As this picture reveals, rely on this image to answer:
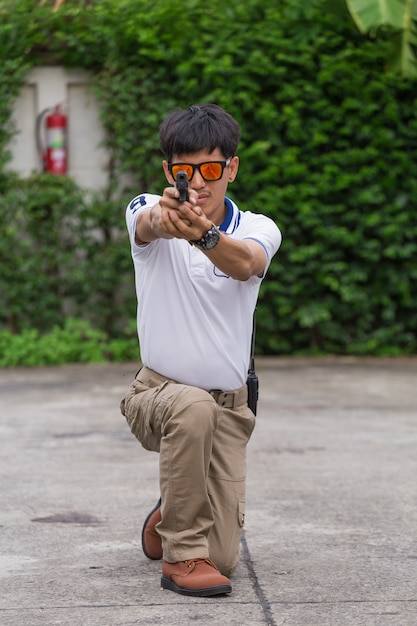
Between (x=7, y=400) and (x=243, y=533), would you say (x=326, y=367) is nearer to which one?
(x=7, y=400)

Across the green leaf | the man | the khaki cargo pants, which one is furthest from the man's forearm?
the green leaf

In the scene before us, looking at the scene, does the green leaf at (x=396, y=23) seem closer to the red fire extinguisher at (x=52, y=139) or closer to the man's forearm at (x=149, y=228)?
the red fire extinguisher at (x=52, y=139)

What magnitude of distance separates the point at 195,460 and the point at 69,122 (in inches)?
265

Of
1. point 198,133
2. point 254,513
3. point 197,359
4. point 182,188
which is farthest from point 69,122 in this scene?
point 182,188

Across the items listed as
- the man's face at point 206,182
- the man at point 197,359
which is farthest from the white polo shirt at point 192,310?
the man's face at point 206,182

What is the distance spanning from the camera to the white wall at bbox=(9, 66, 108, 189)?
9875 millimetres

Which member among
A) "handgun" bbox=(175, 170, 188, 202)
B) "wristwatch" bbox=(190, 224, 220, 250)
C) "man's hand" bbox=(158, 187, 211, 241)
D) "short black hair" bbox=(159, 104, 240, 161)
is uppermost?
"short black hair" bbox=(159, 104, 240, 161)

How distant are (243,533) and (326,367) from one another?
16.5 feet

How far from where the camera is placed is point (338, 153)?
9.77 m

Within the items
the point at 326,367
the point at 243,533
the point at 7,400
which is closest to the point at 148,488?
the point at 243,533

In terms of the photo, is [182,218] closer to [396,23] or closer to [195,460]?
[195,460]

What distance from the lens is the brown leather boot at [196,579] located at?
12.0ft

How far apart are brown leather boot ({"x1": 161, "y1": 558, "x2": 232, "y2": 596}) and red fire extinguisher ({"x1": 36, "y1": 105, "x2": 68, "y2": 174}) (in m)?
6.52

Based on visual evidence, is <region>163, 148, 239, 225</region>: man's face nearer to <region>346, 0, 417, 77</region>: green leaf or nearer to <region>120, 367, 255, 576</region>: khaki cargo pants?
<region>120, 367, 255, 576</region>: khaki cargo pants
